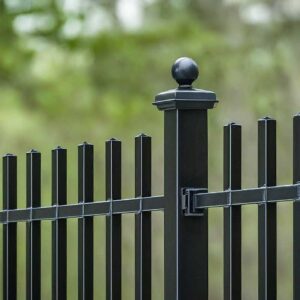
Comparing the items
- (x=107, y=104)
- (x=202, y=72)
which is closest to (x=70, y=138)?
(x=107, y=104)

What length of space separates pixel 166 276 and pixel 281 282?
11.5m

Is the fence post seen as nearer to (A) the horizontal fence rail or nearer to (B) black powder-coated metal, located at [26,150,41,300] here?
(A) the horizontal fence rail

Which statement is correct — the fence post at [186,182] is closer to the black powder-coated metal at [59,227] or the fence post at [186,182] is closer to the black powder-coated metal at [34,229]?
the black powder-coated metal at [59,227]

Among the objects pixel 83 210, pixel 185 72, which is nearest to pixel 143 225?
pixel 83 210

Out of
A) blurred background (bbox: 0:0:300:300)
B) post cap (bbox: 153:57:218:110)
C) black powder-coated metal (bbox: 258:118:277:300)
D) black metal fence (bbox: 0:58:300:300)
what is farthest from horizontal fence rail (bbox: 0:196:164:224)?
blurred background (bbox: 0:0:300:300)

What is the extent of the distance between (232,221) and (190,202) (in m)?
0.15

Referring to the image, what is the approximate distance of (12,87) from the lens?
49.3 ft

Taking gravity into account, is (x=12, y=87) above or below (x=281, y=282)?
above

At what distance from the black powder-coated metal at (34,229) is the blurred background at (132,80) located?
34.3 ft

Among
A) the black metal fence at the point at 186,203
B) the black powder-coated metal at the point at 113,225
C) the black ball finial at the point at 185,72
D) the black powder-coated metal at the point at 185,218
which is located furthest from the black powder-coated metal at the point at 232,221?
the black powder-coated metal at the point at 113,225

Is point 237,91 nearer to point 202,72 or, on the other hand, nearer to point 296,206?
point 202,72

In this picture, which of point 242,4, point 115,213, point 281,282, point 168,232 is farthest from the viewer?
point 242,4

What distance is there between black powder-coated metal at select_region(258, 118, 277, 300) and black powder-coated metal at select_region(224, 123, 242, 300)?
0.36 feet

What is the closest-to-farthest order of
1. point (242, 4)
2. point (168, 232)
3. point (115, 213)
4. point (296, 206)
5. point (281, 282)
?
point (296, 206)
point (168, 232)
point (115, 213)
point (281, 282)
point (242, 4)
